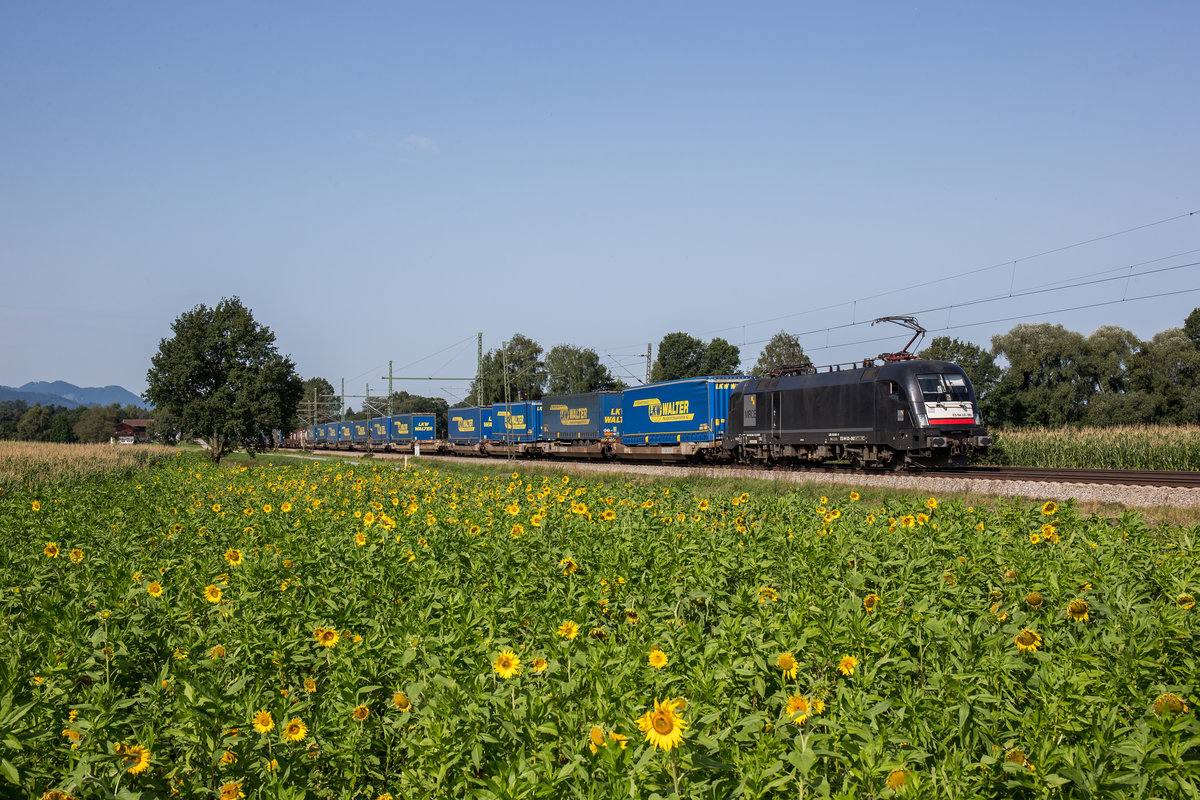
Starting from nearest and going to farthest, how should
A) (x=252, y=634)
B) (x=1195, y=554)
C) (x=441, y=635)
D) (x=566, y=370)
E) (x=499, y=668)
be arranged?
1. (x=499, y=668)
2. (x=441, y=635)
3. (x=252, y=634)
4. (x=1195, y=554)
5. (x=566, y=370)

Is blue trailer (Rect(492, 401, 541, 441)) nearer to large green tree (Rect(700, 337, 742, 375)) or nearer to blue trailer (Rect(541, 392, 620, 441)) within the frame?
blue trailer (Rect(541, 392, 620, 441))

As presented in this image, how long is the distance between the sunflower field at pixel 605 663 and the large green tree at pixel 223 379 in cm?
3672

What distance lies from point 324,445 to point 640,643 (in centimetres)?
9868

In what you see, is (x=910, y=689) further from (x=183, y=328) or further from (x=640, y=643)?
(x=183, y=328)

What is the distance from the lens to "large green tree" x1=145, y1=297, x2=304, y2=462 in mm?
41625

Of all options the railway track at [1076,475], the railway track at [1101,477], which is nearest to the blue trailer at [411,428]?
the railway track at [1076,475]

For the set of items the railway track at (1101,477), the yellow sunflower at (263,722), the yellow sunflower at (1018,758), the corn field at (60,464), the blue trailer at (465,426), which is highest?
the blue trailer at (465,426)

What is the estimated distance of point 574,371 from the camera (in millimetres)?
106125

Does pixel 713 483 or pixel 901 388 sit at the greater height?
pixel 901 388

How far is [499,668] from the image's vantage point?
3723mm

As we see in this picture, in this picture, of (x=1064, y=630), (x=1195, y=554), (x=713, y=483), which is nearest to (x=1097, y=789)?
(x=1064, y=630)

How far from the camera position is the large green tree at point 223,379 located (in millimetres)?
41625

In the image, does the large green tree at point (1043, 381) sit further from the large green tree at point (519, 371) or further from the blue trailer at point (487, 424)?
the large green tree at point (519, 371)

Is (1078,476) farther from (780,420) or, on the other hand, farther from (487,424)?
(487,424)
